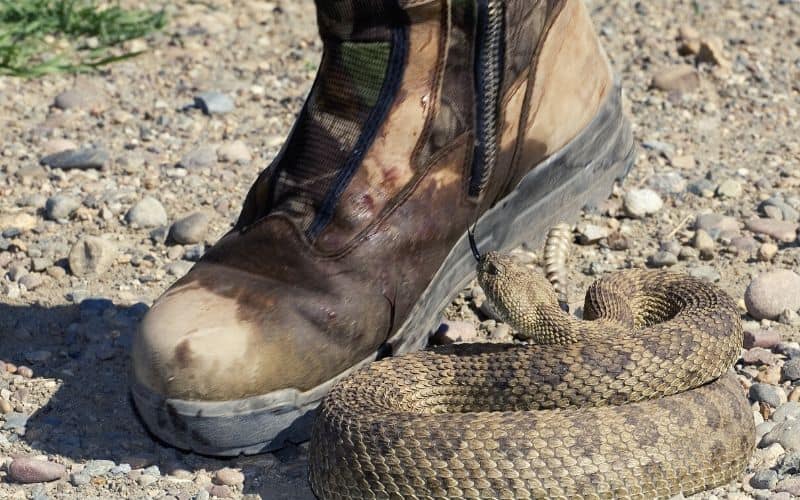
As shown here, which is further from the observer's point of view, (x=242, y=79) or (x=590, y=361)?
(x=242, y=79)

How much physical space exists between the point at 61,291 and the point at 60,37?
9.04ft

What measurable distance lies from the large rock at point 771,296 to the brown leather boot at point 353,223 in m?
1.00

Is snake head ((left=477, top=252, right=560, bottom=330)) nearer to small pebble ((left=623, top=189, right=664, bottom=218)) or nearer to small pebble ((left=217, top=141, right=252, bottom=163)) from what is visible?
small pebble ((left=623, top=189, right=664, bottom=218))

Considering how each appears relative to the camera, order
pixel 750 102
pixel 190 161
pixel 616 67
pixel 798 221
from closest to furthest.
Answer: pixel 798 221
pixel 190 161
pixel 750 102
pixel 616 67

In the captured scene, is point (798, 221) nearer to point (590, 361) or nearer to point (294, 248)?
point (590, 361)

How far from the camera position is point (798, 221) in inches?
203

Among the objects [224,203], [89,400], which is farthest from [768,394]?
[224,203]

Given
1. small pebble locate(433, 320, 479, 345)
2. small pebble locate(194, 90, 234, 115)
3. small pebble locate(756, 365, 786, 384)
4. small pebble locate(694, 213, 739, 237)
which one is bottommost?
small pebble locate(194, 90, 234, 115)

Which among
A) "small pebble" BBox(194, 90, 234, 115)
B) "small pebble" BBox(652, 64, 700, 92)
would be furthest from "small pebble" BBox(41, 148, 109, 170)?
"small pebble" BBox(652, 64, 700, 92)

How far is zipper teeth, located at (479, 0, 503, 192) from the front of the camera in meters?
3.97

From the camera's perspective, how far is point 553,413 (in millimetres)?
3465

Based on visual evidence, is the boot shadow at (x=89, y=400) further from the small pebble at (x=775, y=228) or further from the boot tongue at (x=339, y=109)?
the small pebble at (x=775, y=228)

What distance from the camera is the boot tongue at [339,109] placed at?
12.8ft

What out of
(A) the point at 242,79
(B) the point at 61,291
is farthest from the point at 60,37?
(B) the point at 61,291
